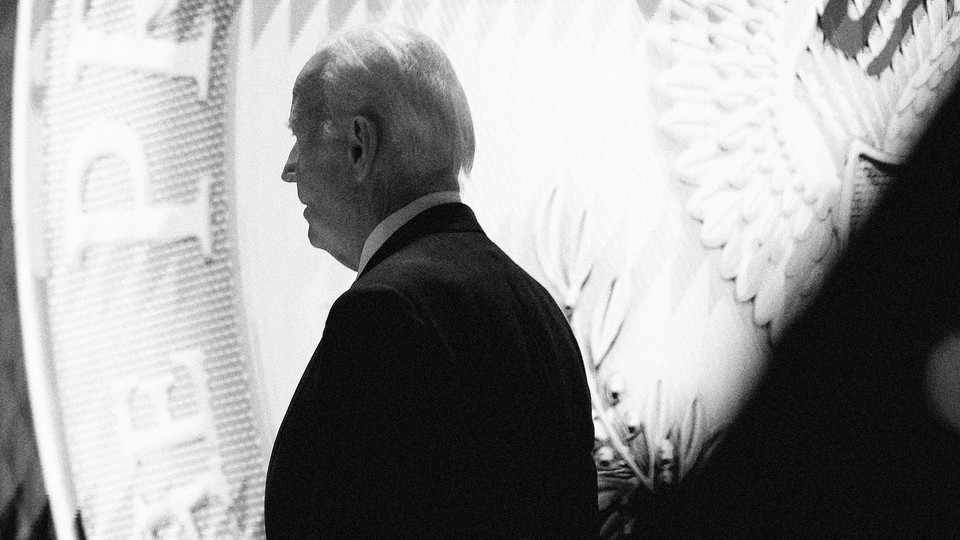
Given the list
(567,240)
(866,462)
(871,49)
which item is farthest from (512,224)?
(866,462)

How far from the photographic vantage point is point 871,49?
1364 mm

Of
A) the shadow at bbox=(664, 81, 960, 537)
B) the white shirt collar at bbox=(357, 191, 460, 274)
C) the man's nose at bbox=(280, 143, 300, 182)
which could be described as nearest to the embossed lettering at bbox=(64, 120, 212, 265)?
the man's nose at bbox=(280, 143, 300, 182)

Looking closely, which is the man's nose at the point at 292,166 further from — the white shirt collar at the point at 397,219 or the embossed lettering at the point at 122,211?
the embossed lettering at the point at 122,211

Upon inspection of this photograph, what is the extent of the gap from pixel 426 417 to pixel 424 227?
0.16 metres

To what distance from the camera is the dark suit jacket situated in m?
0.66

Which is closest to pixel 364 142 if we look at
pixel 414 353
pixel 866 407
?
pixel 414 353

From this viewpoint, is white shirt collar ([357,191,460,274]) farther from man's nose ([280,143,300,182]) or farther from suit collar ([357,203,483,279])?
man's nose ([280,143,300,182])

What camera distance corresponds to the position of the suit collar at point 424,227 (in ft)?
2.53

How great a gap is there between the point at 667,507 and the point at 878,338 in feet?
1.34

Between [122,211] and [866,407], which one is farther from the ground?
[122,211]

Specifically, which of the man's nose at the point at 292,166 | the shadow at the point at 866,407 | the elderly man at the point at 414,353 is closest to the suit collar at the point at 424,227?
the elderly man at the point at 414,353

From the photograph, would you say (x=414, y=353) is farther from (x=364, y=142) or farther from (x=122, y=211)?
(x=122, y=211)

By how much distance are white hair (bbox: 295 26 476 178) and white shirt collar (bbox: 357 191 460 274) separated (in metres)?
0.02

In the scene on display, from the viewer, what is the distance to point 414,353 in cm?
67
